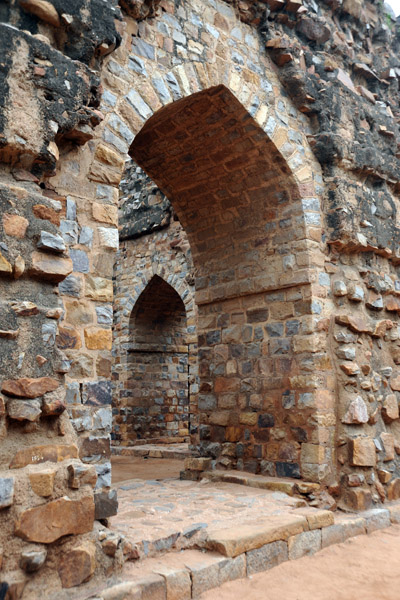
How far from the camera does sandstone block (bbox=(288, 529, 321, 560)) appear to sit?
340 cm

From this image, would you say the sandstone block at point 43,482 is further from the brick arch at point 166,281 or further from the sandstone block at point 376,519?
the brick arch at point 166,281


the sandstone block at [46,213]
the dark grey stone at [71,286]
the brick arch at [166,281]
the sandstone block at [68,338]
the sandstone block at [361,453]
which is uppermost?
the brick arch at [166,281]

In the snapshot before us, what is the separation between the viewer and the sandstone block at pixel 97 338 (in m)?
3.20

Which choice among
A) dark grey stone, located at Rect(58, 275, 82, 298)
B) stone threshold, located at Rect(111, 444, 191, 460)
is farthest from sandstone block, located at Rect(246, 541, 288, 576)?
stone threshold, located at Rect(111, 444, 191, 460)

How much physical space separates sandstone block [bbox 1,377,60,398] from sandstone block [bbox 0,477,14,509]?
36cm

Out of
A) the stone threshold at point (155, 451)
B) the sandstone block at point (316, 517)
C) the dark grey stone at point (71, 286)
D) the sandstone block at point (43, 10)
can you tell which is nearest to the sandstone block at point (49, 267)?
the dark grey stone at point (71, 286)

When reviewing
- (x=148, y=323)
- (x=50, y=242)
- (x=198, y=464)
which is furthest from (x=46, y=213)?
(x=148, y=323)

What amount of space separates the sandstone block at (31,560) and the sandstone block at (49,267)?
1.23 m

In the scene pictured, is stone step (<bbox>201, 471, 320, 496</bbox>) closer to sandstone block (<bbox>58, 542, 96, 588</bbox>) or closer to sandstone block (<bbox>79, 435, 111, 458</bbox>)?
sandstone block (<bbox>79, 435, 111, 458</bbox>)

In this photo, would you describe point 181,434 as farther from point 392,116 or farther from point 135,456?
point 392,116

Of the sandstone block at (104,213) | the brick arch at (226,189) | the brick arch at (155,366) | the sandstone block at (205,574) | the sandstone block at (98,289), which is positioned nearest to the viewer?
the sandstone block at (205,574)

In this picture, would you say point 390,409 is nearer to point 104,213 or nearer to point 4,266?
point 104,213

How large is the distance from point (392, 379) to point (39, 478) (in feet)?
12.2

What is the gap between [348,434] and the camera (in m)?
4.50
